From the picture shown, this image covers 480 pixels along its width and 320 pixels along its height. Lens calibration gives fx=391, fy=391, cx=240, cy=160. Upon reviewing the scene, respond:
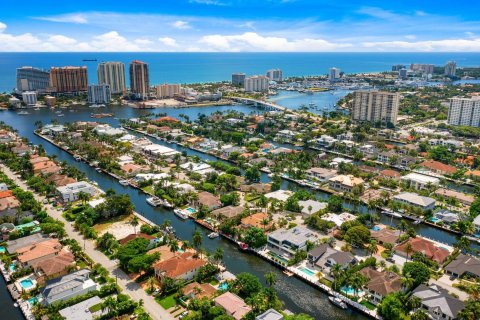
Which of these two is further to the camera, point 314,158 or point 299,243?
point 314,158

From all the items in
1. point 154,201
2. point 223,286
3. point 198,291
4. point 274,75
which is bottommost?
point 223,286

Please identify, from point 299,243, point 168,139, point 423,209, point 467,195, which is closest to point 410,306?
point 299,243

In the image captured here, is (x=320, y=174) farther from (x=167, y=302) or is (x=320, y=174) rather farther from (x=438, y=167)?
(x=167, y=302)

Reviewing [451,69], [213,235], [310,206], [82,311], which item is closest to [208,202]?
[213,235]

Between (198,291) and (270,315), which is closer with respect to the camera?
(270,315)

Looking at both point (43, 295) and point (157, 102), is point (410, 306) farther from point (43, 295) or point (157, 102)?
point (157, 102)
